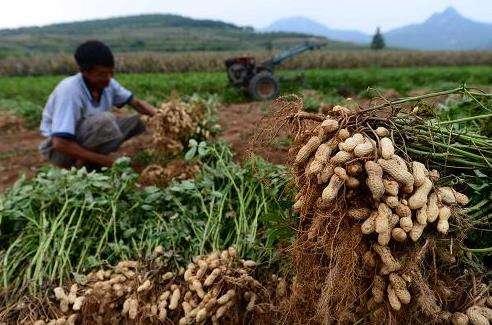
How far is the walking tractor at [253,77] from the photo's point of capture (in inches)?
435

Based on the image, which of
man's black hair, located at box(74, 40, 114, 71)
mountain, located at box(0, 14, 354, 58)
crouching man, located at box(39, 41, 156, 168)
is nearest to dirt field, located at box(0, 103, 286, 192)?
crouching man, located at box(39, 41, 156, 168)

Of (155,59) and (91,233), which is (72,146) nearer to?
(91,233)

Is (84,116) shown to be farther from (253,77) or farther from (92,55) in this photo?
(253,77)

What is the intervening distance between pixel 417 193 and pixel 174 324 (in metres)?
1.30

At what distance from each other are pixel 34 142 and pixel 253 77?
5043 mm

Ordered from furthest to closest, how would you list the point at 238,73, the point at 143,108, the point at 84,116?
the point at 238,73 < the point at 143,108 < the point at 84,116

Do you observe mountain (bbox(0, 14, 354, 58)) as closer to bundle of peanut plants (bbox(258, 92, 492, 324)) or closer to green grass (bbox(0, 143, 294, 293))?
green grass (bbox(0, 143, 294, 293))

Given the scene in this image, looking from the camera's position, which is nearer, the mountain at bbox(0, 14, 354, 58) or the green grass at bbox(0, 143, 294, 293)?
the green grass at bbox(0, 143, 294, 293)

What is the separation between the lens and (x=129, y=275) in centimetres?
263

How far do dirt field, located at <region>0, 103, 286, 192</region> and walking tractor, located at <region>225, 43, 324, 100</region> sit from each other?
1187 millimetres

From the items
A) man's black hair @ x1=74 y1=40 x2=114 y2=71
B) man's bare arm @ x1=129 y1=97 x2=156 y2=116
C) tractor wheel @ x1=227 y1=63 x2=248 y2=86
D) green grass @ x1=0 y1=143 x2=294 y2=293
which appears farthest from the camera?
tractor wheel @ x1=227 y1=63 x2=248 y2=86

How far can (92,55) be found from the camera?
163 inches

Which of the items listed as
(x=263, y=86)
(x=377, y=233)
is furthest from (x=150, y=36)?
(x=377, y=233)

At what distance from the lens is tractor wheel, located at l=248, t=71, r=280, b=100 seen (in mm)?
11008
